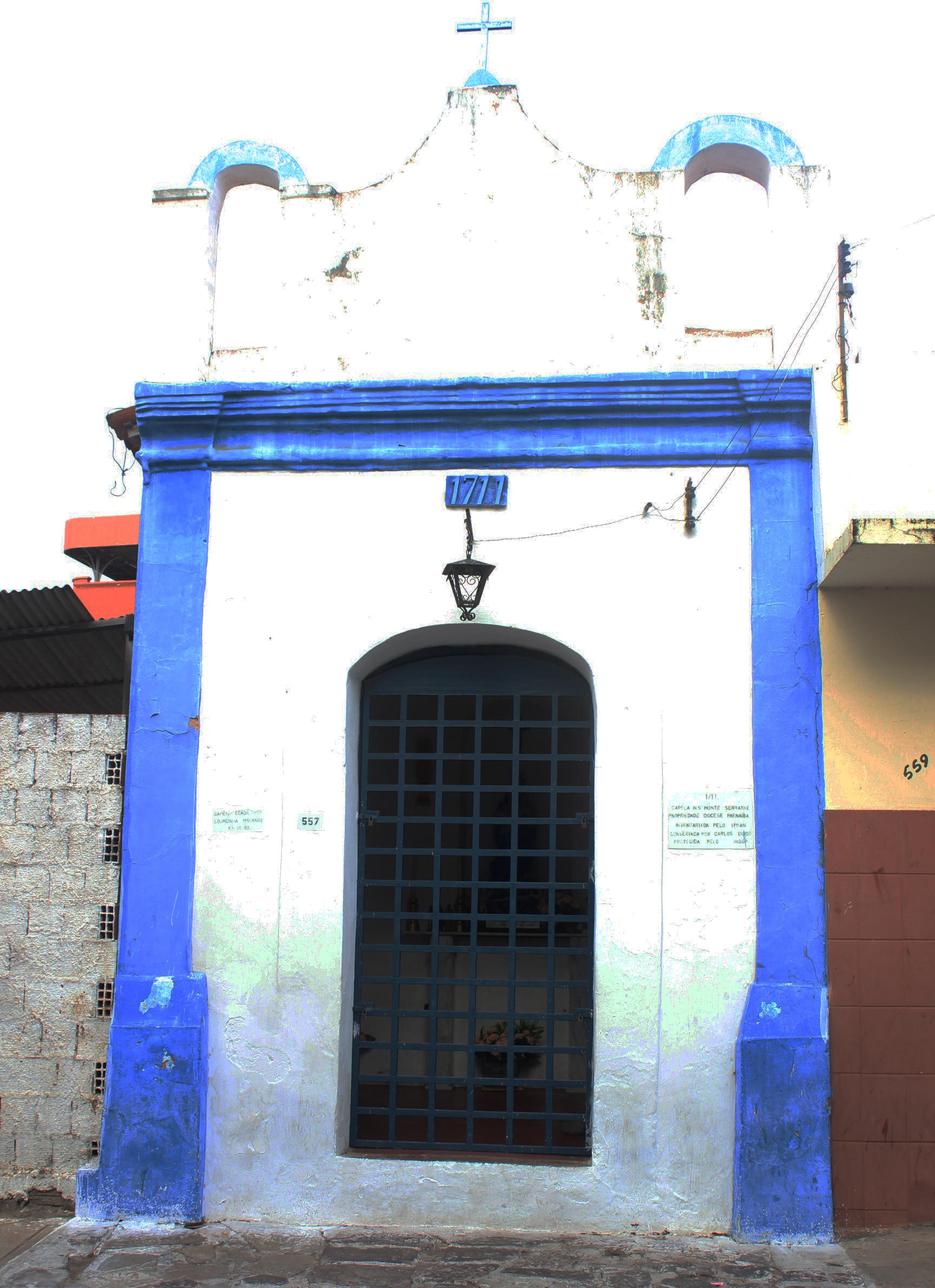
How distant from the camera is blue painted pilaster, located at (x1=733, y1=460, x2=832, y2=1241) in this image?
4.48 meters

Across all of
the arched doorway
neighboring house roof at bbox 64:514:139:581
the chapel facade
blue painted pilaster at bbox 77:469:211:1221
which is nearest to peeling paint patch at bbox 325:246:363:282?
the chapel facade

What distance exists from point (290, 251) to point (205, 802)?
296 centimetres

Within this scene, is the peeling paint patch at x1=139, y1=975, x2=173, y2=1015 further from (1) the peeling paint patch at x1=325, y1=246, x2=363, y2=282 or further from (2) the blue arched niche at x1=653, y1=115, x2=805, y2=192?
(2) the blue arched niche at x1=653, y1=115, x2=805, y2=192

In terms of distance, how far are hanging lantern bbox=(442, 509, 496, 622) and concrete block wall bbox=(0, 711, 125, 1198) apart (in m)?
1.87

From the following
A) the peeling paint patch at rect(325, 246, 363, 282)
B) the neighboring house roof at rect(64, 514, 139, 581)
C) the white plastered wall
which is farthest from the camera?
the neighboring house roof at rect(64, 514, 139, 581)

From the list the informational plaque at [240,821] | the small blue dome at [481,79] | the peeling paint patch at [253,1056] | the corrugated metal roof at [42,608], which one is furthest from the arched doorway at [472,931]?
the small blue dome at [481,79]

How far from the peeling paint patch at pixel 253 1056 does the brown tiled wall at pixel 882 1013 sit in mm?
2520

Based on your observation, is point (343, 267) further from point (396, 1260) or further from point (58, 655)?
point (396, 1260)

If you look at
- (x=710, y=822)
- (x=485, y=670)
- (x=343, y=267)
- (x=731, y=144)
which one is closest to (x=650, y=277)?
(x=731, y=144)

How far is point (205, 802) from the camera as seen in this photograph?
5.02 meters

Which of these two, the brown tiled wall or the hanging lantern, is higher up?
the hanging lantern

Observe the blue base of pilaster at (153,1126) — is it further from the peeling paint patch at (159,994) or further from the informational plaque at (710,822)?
the informational plaque at (710,822)

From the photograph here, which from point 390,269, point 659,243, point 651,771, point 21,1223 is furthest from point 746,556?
point 21,1223

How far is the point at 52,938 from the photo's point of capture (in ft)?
16.7
